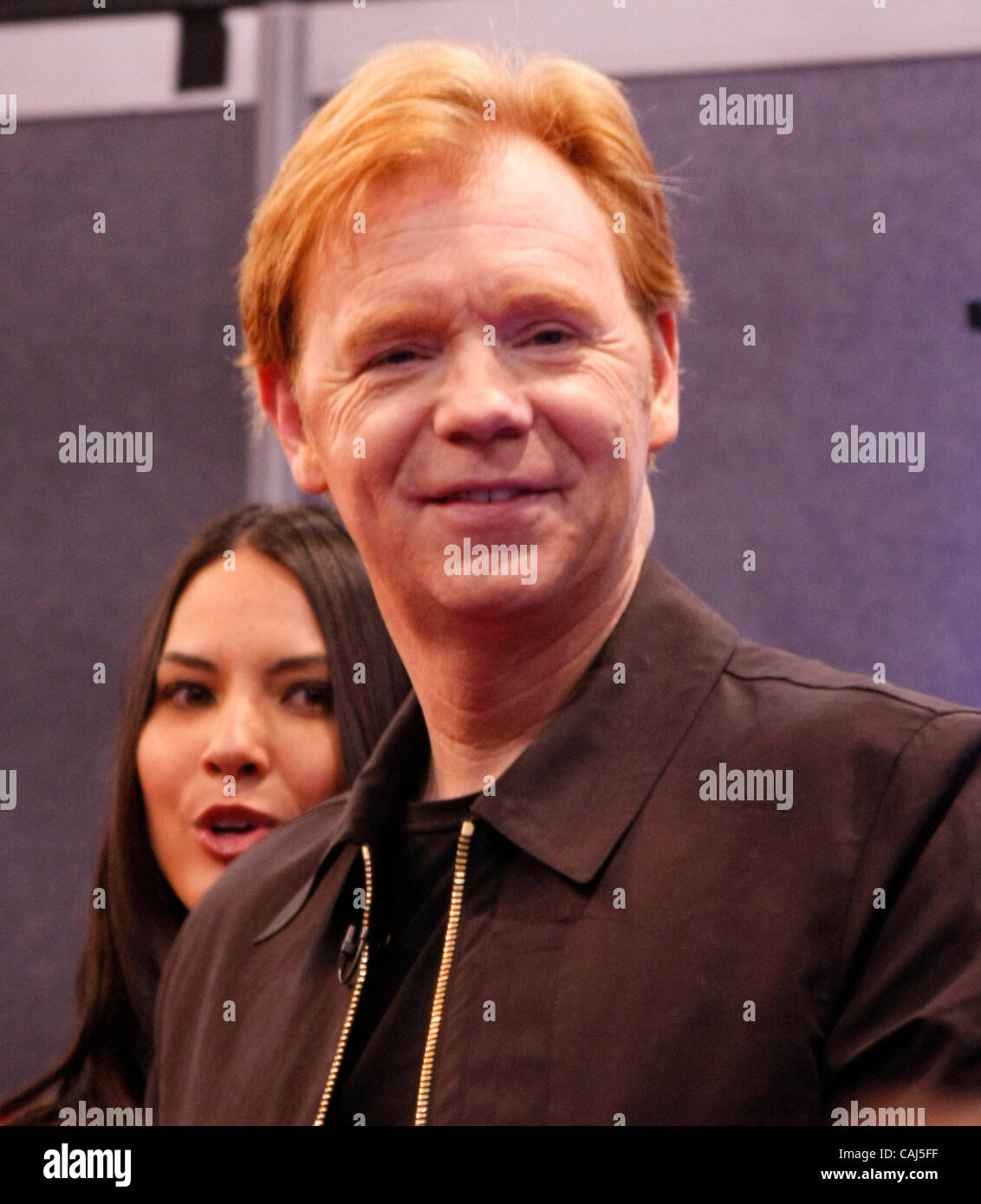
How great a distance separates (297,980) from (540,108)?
19.1 inches

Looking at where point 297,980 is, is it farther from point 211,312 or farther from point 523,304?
point 211,312

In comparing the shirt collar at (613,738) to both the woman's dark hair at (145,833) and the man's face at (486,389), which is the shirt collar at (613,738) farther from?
the woman's dark hair at (145,833)

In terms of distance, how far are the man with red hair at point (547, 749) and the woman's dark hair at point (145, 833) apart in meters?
0.39

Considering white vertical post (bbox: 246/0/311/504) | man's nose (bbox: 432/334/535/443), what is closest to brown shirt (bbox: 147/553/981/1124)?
man's nose (bbox: 432/334/535/443)

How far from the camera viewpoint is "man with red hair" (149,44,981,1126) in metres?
0.60

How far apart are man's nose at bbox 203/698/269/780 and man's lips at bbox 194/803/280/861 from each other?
0.03m

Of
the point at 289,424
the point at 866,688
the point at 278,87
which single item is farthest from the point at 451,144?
the point at 278,87

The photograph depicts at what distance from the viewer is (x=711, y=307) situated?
1.42m

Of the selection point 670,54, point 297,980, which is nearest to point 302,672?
point 297,980

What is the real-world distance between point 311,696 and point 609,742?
1.82 feet

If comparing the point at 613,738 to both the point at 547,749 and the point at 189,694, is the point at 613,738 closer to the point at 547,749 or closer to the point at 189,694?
the point at 547,749

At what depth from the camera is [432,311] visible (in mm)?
709

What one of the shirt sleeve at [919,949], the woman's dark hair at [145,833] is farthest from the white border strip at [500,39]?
the shirt sleeve at [919,949]

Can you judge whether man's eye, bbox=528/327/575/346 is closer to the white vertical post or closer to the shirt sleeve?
the shirt sleeve
